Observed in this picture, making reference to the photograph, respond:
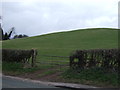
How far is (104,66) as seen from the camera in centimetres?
1368

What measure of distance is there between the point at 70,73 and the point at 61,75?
711 mm

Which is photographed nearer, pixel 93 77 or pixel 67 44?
pixel 93 77

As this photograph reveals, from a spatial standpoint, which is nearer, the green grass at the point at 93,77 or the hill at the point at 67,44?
the green grass at the point at 93,77

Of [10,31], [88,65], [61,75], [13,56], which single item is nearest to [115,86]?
[88,65]

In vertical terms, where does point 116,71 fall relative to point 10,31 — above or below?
below

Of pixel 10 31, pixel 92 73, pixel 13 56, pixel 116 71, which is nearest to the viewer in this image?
pixel 116 71

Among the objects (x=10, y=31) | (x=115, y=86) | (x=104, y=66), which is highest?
(x=10, y=31)

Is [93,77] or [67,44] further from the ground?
[67,44]

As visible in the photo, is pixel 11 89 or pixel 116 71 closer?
pixel 11 89

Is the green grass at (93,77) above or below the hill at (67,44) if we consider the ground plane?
below

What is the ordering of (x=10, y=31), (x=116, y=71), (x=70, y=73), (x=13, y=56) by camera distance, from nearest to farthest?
1. (x=116, y=71)
2. (x=70, y=73)
3. (x=13, y=56)
4. (x=10, y=31)

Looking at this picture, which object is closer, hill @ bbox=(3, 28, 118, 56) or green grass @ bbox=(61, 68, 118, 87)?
green grass @ bbox=(61, 68, 118, 87)

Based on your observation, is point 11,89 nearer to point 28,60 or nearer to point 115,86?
point 115,86

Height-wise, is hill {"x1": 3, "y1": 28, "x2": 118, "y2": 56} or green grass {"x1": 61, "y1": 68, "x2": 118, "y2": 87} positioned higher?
hill {"x1": 3, "y1": 28, "x2": 118, "y2": 56}
